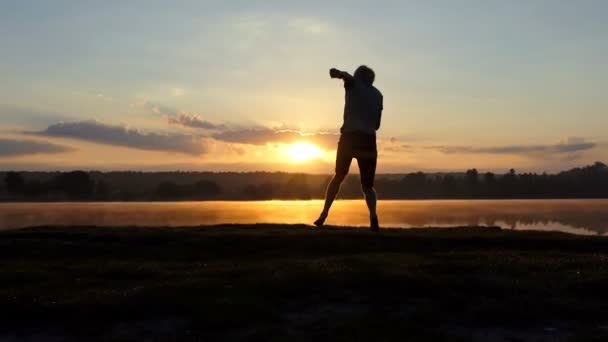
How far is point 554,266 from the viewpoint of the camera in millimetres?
9578

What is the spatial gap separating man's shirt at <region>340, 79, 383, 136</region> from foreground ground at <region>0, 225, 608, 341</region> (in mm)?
4405

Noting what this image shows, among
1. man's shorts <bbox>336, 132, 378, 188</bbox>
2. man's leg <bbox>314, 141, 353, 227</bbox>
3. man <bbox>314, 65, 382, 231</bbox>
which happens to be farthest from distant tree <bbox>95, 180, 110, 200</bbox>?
man <bbox>314, 65, 382, 231</bbox>

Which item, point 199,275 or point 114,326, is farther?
point 199,275

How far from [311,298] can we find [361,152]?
305 inches

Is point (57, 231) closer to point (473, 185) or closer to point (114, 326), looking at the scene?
point (114, 326)

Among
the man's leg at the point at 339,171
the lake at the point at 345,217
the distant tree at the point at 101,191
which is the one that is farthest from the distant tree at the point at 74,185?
the man's leg at the point at 339,171

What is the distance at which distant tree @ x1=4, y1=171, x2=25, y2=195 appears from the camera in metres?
113

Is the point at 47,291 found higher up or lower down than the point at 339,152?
lower down

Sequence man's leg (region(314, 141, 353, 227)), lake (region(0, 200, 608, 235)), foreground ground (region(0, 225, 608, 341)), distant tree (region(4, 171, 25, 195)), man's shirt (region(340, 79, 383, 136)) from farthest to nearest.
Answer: distant tree (region(4, 171, 25, 195))
lake (region(0, 200, 608, 235))
man's leg (region(314, 141, 353, 227))
man's shirt (region(340, 79, 383, 136))
foreground ground (region(0, 225, 608, 341))

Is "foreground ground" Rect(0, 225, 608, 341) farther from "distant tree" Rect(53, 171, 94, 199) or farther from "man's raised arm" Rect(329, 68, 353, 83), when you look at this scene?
"distant tree" Rect(53, 171, 94, 199)

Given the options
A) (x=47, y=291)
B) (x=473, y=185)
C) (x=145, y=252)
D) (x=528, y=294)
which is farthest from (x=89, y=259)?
(x=473, y=185)

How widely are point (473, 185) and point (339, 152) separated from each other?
132606 millimetres

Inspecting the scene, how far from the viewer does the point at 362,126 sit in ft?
48.9

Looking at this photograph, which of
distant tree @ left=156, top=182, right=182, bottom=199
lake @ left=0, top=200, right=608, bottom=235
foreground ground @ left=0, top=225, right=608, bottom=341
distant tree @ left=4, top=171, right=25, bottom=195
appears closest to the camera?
foreground ground @ left=0, top=225, right=608, bottom=341
